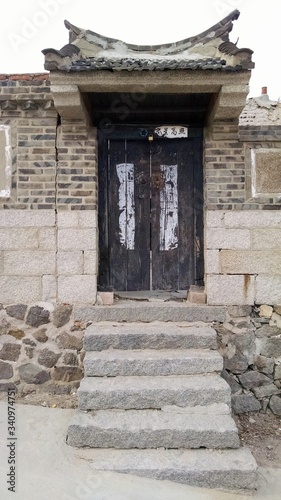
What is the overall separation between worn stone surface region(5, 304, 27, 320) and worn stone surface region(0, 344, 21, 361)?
32 centimetres

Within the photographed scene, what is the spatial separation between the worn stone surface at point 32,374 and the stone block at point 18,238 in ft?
4.39

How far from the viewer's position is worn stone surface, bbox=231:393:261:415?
4.27 m

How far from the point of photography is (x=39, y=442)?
315 cm

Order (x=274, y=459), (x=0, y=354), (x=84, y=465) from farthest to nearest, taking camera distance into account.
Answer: (x=0, y=354), (x=274, y=459), (x=84, y=465)

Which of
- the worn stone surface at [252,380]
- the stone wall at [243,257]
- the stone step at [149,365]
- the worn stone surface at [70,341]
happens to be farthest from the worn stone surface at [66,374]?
the worn stone surface at [252,380]

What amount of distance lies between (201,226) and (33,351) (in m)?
2.49

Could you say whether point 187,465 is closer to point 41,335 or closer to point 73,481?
point 73,481

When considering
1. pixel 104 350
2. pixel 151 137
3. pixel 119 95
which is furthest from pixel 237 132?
pixel 104 350

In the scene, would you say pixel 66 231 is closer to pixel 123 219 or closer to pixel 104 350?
pixel 123 219

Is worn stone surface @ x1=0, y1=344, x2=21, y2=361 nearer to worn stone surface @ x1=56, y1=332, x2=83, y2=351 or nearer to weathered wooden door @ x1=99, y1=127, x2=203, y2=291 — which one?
worn stone surface @ x1=56, y1=332, x2=83, y2=351

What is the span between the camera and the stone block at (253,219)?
14.4ft

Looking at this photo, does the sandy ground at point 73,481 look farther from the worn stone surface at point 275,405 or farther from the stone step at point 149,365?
the worn stone surface at point 275,405

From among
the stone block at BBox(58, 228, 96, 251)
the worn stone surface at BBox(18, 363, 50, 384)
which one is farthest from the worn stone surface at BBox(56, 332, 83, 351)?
the stone block at BBox(58, 228, 96, 251)

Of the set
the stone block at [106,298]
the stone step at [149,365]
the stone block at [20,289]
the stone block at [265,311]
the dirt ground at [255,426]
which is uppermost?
the stone block at [20,289]
